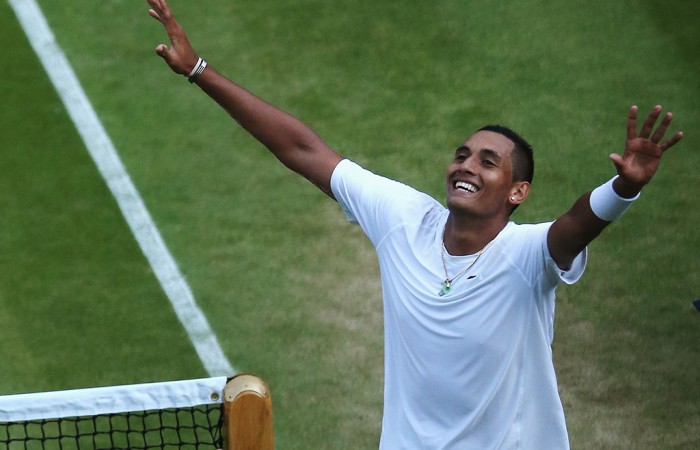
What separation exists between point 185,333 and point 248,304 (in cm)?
50

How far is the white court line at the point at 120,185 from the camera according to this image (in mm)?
9180

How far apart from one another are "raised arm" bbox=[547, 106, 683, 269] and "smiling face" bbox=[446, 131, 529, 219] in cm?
64

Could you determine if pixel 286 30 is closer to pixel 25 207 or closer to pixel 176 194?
pixel 176 194

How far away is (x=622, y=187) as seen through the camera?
17.3 feet

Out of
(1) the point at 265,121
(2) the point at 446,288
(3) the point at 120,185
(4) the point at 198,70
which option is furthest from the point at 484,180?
(3) the point at 120,185

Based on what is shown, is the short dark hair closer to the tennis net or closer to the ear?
the ear

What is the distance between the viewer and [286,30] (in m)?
11.3

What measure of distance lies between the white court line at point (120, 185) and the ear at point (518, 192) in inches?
130

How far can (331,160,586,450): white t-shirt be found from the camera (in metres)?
5.66

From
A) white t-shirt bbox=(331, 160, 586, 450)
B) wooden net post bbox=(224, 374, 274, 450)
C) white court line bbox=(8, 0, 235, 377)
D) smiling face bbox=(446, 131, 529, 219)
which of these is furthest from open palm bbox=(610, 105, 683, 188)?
white court line bbox=(8, 0, 235, 377)

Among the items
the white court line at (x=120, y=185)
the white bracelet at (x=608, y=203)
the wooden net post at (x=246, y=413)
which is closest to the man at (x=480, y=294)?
the white bracelet at (x=608, y=203)

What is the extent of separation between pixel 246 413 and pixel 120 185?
207 inches

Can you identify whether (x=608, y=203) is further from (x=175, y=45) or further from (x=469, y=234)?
(x=175, y=45)

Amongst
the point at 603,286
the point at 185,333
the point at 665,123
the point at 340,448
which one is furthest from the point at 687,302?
the point at 665,123
